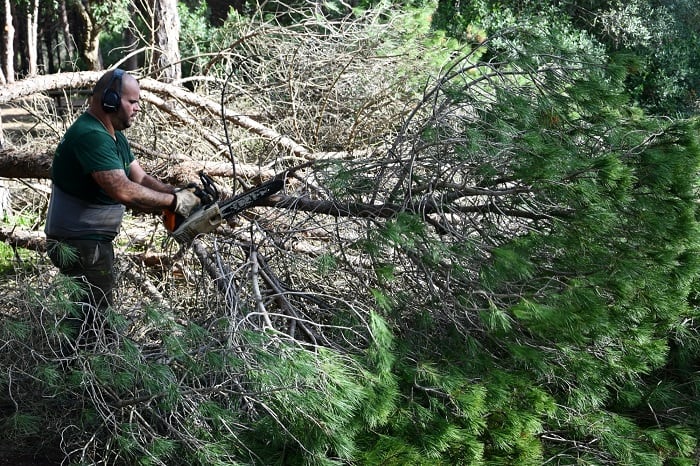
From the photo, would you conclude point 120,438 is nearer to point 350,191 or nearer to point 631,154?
point 350,191

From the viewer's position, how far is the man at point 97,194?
4145 millimetres

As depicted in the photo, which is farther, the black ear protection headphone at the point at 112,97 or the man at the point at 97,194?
the black ear protection headphone at the point at 112,97

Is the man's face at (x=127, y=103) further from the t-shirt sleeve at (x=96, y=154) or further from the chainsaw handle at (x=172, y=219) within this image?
the chainsaw handle at (x=172, y=219)

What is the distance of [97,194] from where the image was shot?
4.37 meters

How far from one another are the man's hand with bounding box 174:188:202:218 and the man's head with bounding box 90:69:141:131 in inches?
21.7

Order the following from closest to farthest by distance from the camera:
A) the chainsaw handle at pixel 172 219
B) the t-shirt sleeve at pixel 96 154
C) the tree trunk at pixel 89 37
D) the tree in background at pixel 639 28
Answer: the t-shirt sleeve at pixel 96 154 < the chainsaw handle at pixel 172 219 < the tree in background at pixel 639 28 < the tree trunk at pixel 89 37

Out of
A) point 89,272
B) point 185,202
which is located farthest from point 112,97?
point 89,272

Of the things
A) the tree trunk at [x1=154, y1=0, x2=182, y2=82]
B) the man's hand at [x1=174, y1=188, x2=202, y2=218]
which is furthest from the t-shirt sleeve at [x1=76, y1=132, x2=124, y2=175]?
the tree trunk at [x1=154, y1=0, x2=182, y2=82]

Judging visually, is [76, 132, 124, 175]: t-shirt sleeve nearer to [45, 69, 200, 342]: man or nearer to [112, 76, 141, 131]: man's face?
[45, 69, 200, 342]: man

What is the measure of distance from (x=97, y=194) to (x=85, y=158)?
279 millimetres

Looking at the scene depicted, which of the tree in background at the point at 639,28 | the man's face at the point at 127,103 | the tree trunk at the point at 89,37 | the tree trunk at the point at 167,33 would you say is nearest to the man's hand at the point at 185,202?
the man's face at the point at 127,103

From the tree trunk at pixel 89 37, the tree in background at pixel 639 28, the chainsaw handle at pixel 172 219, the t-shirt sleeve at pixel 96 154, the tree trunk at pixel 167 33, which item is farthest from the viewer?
the tree trunk at pixel 89 37

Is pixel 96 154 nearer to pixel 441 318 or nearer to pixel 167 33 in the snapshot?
pixel 441 318

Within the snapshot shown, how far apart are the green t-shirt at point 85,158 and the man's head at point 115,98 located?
2.8 inches
